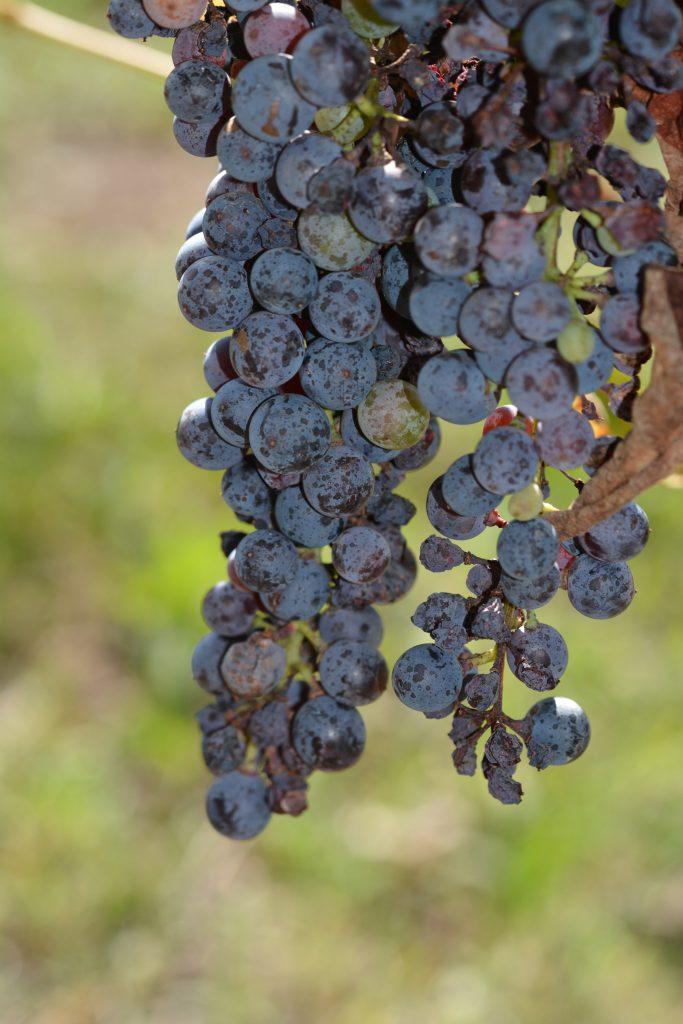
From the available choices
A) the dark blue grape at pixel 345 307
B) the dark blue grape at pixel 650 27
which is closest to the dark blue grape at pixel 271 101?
the dark blue grape at pixel 345 307

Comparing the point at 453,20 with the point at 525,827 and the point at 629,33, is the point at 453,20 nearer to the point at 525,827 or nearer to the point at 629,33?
the point at 629,33

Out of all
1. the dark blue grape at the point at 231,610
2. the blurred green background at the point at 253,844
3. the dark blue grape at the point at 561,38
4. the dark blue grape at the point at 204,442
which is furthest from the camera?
the blurred green background at the point at 253,844

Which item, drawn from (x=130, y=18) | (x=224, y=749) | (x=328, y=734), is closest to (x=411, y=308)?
(x=130, y=18)

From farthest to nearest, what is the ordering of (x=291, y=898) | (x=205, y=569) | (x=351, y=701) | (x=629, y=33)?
1. (x=205, y=569)
2. (x=291, y=898)
3. (x=351, y=701)
4. (x=629, y=33)

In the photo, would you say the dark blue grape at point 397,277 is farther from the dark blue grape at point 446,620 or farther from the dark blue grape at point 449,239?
the dark blue grape at point 446,620

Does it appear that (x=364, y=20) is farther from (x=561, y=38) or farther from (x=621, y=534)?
(x=621, y=534)

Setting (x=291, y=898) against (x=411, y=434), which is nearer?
(x=411, y=434)

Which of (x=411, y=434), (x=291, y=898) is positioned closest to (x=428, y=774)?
(x=291, y=898)
